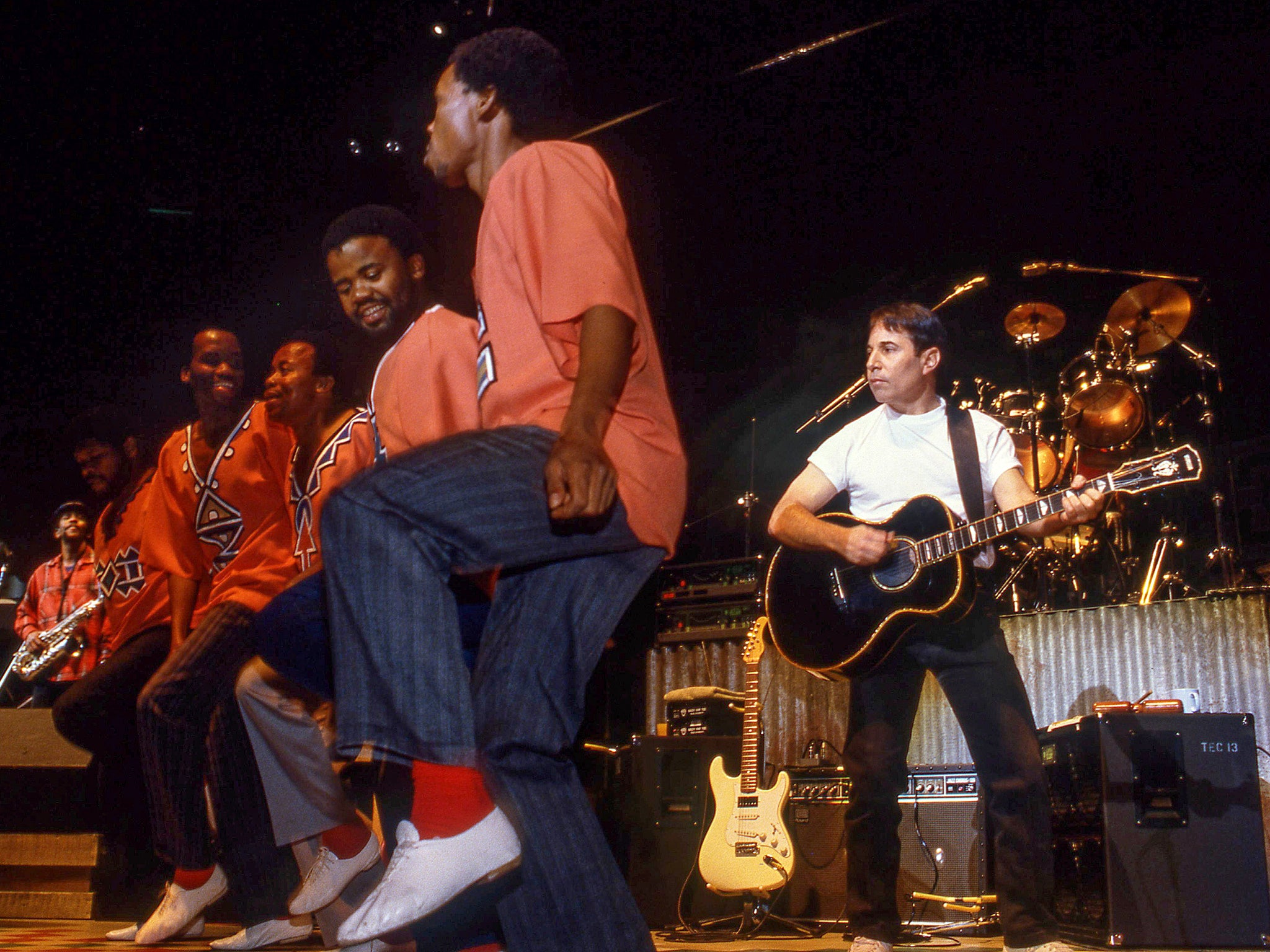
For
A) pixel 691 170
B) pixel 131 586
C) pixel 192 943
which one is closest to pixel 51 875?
pixel 131 586

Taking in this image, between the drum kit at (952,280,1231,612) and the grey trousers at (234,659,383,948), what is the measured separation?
5.15 m

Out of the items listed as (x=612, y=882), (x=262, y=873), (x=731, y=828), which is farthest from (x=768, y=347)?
(x=612, y=882)

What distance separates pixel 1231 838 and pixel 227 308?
706 centimetres

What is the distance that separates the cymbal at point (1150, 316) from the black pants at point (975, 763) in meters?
5.56

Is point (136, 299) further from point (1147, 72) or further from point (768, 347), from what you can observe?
point (1147, 72)

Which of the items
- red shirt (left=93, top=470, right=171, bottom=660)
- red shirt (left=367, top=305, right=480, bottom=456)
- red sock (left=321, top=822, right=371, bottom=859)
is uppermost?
red shirt (left=367, top=305, right=480, bottom=456)

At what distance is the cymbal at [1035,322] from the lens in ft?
27.5

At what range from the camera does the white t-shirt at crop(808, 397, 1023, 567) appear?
3.71 metres

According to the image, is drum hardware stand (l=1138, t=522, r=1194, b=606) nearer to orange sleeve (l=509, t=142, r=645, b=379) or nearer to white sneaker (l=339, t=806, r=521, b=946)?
orange sleeve (l=509, t=142, r=645, b=379)

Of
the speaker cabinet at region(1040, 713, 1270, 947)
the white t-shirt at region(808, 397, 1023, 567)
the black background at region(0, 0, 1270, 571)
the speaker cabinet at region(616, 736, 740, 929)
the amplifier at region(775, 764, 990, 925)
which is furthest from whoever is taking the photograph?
the black background at region(0, 0, 1270, 571)

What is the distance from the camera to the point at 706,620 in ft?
25.2

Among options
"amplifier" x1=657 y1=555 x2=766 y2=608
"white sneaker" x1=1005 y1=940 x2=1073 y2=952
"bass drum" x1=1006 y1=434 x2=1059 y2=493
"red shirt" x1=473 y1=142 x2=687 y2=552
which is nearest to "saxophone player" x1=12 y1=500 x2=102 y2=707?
"amplifier" x1=657 y1=555 x2=766 y2=608

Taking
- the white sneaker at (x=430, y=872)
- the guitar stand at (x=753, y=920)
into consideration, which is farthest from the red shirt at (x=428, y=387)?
the guitar stand at (x=753, y=920)

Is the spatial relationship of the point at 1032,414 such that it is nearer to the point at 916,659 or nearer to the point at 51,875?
the point at 916,659
